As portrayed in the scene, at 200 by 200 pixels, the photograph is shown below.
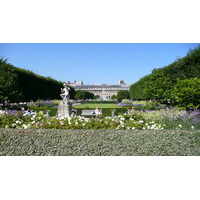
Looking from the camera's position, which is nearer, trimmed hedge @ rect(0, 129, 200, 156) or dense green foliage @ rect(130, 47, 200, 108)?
trimmed hedge @ rect(0, 129, 200, 156)

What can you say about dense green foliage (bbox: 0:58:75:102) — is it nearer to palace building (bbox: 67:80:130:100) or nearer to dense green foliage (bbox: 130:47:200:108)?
dense green foliage (bbox: 130:47:200:108)

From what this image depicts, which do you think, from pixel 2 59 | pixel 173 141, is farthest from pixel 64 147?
pixel 2 59

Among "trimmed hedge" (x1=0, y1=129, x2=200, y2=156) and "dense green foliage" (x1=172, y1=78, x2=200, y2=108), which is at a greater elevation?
"dense green foliage" (x1=172, y1=78, x2=200, y2=108)

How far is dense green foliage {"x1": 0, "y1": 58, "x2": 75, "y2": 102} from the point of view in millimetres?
17625

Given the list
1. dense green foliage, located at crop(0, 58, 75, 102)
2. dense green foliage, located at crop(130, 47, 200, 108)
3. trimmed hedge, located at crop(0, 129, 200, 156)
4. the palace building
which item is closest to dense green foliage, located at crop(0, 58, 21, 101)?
dense green foliage, located at crop(0, 58, 75, 102)

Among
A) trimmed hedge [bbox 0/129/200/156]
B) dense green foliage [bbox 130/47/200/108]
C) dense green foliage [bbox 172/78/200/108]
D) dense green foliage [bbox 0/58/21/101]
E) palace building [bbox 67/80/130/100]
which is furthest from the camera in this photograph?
palace building [bbox 67/80/130/100]

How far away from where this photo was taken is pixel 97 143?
5.39 metres

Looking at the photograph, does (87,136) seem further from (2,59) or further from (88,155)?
(2,59)

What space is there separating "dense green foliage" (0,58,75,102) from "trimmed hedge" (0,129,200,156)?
12984 millimetres

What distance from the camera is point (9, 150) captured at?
5.43 metres

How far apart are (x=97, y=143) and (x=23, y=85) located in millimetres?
24569

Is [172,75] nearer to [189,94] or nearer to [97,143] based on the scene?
[189,94]

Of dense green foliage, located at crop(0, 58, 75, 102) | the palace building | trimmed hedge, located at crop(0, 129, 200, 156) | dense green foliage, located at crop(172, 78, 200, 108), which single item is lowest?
trimmed hedge, located at crop(0, 129, 200, 156)
